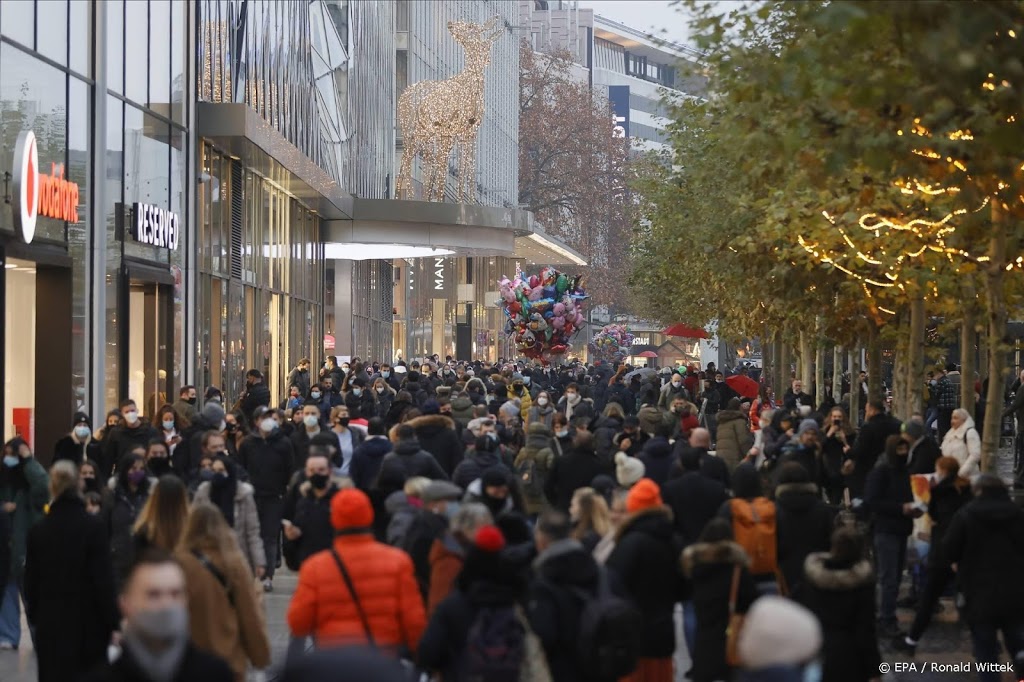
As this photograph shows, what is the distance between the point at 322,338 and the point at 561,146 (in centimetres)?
5627

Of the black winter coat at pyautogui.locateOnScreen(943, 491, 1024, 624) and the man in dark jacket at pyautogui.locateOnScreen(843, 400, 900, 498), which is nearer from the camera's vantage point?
the black winter coat at pyautogui.locateOnScreen(943, 491, 1024, 624)

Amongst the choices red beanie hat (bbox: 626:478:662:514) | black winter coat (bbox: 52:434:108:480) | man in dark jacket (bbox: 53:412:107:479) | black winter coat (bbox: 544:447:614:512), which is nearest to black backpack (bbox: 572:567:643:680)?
red beanie hat (bbox: 626:478:662:514)

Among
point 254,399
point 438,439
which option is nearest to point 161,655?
point 438,439

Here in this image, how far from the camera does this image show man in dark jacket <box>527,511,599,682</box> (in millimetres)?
8094

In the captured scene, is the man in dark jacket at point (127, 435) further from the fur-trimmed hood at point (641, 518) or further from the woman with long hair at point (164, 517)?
the fur-trimmed hood at point (641, 518)

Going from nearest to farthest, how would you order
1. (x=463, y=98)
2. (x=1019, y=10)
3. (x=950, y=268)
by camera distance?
(x=1019, y=10), (x=950, y=268), (x=463, y=98)

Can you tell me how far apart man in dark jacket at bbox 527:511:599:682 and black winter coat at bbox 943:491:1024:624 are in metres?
3.37

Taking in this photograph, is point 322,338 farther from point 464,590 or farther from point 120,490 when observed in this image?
point 464,590

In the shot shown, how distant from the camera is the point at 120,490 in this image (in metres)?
12.5

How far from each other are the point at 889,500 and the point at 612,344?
3092 inches

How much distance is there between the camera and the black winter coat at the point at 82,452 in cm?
1530

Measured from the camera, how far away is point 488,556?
26.2ft

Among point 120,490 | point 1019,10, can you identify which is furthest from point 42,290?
point 1019,10

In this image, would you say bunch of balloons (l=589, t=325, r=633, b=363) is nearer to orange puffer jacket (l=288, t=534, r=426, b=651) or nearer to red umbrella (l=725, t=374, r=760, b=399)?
red umbrella (l=725, t=374, r=760, b=399)
